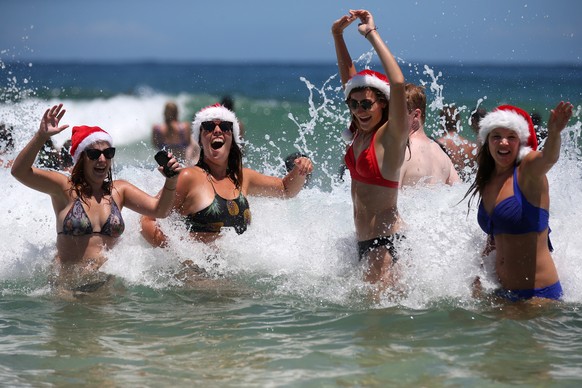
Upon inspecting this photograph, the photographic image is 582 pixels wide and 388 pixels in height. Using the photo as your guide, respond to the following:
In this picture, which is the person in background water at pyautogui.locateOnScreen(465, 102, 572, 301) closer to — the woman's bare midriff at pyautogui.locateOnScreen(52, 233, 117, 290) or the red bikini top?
the red bikini top

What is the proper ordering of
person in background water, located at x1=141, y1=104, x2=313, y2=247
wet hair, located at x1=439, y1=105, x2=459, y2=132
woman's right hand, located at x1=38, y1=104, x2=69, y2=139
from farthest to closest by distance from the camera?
wet hair, located at x1=439, y1=105, x2=459, y2=132, person in background water, located at x1=141, y1=104, x2=313, y2=247, woman's right hand, located at x1=38, y1=104, x2=69, y2=139

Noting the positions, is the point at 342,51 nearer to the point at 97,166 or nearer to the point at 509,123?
the point at 509,123

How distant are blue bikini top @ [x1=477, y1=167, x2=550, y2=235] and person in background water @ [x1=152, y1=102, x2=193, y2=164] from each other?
987 centimetres

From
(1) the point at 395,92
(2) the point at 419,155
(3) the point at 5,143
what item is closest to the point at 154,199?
(1) the point at 395,92

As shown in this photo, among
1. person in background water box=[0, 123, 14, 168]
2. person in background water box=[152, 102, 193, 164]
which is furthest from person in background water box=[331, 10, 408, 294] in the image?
person in background water box=[152, 102, 193, 164]

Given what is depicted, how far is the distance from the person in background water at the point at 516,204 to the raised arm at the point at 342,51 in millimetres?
1254

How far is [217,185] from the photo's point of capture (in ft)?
21.8

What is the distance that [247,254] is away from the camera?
22.9 ft

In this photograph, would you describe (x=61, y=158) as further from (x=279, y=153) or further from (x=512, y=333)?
(x=279, y=153)

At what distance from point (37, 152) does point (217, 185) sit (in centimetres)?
142

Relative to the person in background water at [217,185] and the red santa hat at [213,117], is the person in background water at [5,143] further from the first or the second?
the red santa hat at [213,117]

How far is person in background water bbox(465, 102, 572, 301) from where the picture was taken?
516 centimetres

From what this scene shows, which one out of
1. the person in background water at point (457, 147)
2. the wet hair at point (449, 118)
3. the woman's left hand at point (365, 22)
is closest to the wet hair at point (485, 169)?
the woman's left hand at point (365, 22)

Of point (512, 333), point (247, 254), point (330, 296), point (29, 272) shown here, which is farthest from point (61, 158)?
point (512, 333)
